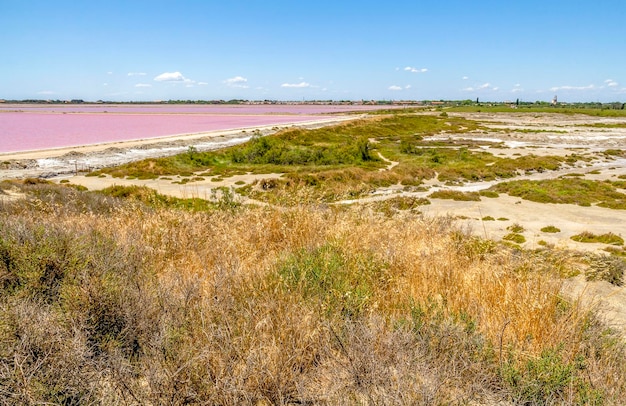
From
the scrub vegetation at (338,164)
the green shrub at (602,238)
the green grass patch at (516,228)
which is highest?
the scrub vegetation at (338,164)

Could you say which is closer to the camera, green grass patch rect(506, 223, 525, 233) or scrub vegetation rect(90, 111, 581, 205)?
green grass patch rect(506, 223, 525, 233)

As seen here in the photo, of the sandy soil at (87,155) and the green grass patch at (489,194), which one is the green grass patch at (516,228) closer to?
the green grass patch at (489,194)

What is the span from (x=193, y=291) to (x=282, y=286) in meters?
0.98

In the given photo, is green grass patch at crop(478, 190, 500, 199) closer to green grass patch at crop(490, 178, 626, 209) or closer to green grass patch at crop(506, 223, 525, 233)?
green grass patch at crop(490, 178, 626, 209)

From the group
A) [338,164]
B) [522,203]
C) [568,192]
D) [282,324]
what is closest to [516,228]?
[522,203]

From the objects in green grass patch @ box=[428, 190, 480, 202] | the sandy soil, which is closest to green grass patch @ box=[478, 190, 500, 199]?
green grass patch @ box=[428, 190, 480, 202]

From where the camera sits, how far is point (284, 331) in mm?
3338

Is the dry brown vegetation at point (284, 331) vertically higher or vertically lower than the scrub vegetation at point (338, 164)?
higher

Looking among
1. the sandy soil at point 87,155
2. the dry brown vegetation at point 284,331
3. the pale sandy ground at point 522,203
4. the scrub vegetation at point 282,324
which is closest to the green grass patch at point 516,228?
the pale sandy ground at point 522,203

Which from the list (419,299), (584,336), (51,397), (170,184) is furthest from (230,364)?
(170,184)

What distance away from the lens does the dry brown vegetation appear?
9.16 feet

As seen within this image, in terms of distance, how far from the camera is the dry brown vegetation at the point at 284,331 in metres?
2.79

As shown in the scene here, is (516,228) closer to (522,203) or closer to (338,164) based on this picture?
Result: (522,203)

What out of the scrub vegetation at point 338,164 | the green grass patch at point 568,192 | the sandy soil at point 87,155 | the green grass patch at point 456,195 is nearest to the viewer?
the green grass patch at point 568,192
